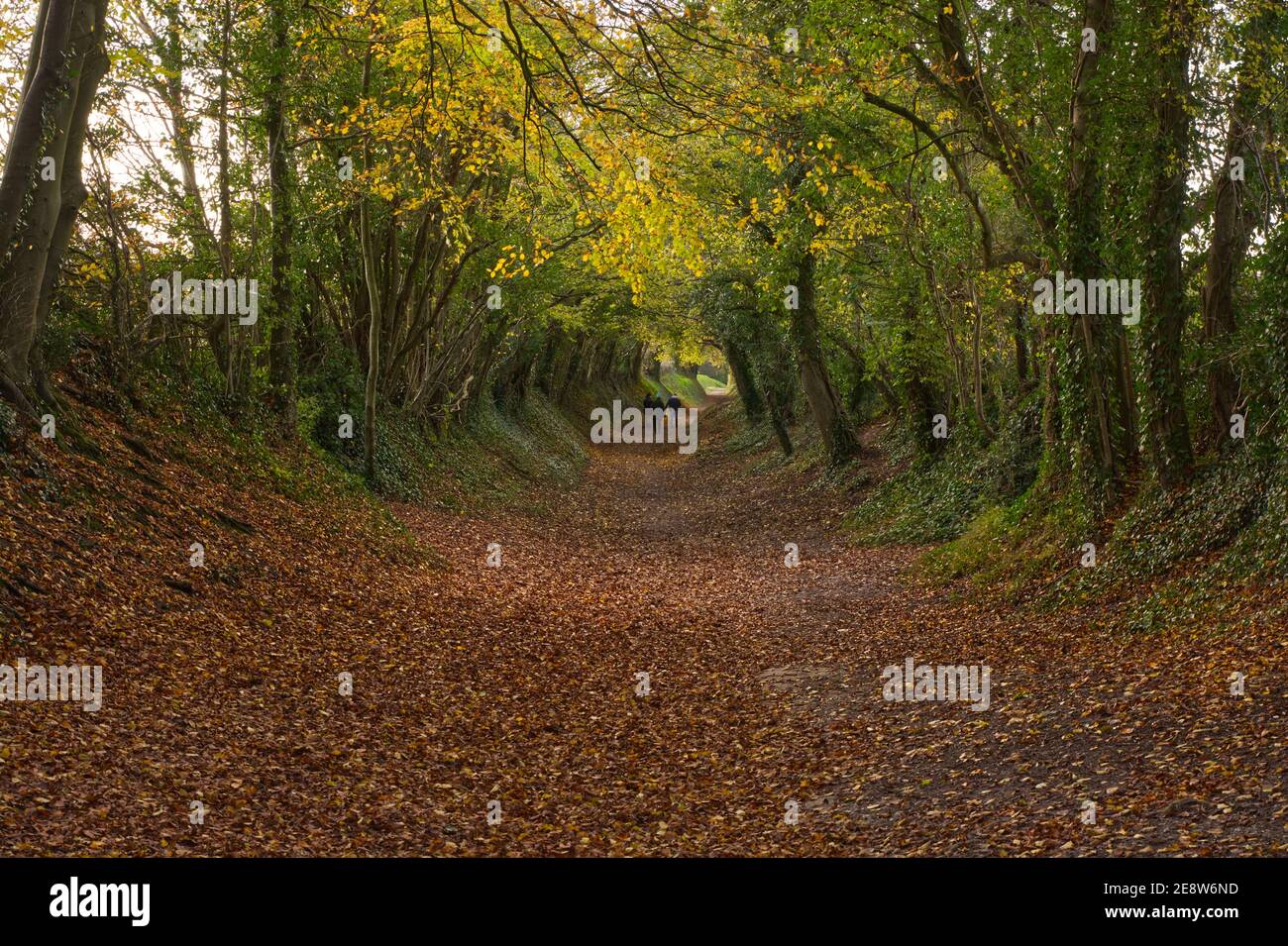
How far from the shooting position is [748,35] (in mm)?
18766

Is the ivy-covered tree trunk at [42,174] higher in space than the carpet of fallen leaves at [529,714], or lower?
higher

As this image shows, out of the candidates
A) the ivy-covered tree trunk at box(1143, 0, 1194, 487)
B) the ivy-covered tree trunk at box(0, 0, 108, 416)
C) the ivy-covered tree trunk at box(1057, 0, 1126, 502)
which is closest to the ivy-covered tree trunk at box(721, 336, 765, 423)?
the ivy-covered tree trunk at box(1057, 0, 1126, 502)

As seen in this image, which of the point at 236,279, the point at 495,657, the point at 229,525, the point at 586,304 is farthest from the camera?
the point at 586,304

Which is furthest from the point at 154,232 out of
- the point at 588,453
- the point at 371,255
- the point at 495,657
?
the point at 588,453

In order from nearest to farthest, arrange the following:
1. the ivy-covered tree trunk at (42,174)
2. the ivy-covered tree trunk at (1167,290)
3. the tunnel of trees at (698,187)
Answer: the ivy-covered tree trunk at (42,174) < the tunnel of trees at (698,187) < the ivy-covered tree trunk at (1167,290)

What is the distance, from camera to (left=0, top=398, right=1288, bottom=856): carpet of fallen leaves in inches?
254

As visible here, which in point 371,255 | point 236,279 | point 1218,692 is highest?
point 371,255

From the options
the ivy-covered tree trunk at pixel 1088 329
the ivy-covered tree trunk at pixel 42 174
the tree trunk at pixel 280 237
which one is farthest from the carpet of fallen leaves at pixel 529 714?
the tree trunk at pixel 280 237

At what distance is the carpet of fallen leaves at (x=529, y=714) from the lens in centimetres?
645

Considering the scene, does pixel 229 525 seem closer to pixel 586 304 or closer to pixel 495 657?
pixel 495 657

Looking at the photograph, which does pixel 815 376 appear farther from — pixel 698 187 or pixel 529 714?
pixel 529 714

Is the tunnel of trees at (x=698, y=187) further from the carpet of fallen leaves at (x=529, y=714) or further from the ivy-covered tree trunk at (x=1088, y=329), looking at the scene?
the carpet of fallen leaves at (x=529, y=714)

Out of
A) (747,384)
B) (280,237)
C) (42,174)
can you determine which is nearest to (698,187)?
(280,237)
